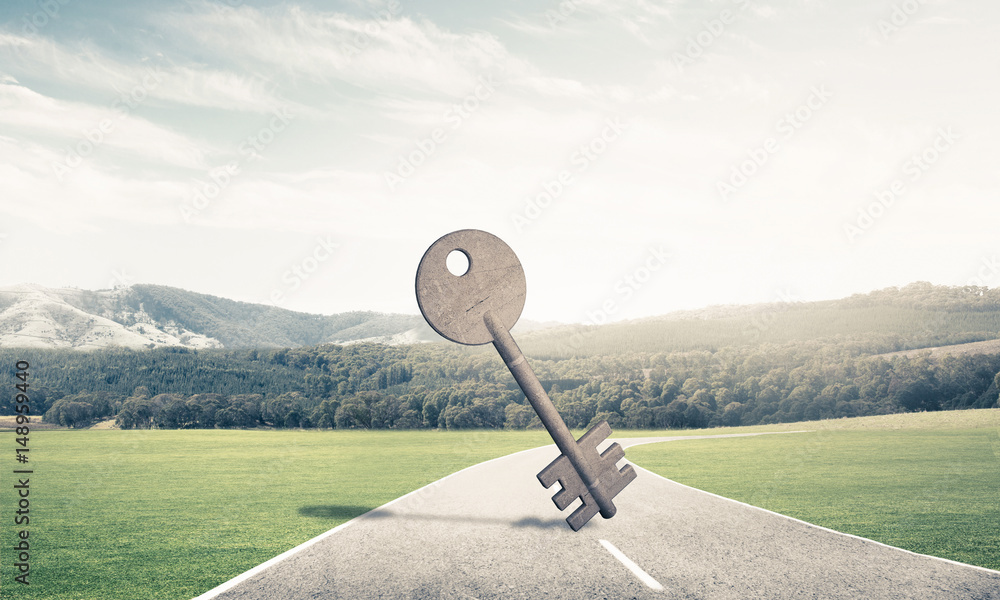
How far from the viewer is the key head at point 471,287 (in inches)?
263

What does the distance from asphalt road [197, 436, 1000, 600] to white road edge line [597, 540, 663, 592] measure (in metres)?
0.01

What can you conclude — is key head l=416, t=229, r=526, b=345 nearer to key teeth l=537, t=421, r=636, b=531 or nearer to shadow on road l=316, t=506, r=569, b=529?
key teeth l=537, t=421, r=636, b=531

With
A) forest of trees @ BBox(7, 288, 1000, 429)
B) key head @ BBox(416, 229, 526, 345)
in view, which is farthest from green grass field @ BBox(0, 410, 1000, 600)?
forest of trees @ BBox(7, 288, 1000, 429)

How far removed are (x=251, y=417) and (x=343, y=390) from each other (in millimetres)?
21079

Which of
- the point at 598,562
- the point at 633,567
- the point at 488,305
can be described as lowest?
the point at 633,567

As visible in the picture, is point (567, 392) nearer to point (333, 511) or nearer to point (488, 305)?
point (333, 511)

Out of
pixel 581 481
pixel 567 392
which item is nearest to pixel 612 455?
pixel 581 481

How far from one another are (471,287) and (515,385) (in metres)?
118

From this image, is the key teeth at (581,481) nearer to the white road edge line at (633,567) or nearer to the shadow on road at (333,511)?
the white road edge line at (633,567)

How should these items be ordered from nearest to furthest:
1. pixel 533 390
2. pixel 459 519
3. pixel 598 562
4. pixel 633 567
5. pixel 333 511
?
pixel 533 390
pixel 633 567
pixel 598 562
pixel 459 519
pixel 333 511

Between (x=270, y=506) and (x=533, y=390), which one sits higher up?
(x=270, y=506)

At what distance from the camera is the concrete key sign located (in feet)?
21.9

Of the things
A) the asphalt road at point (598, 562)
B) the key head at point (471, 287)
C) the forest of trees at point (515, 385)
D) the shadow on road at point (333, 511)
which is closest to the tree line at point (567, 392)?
the forest of trees at point (515, 385)

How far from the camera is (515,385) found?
406ft
